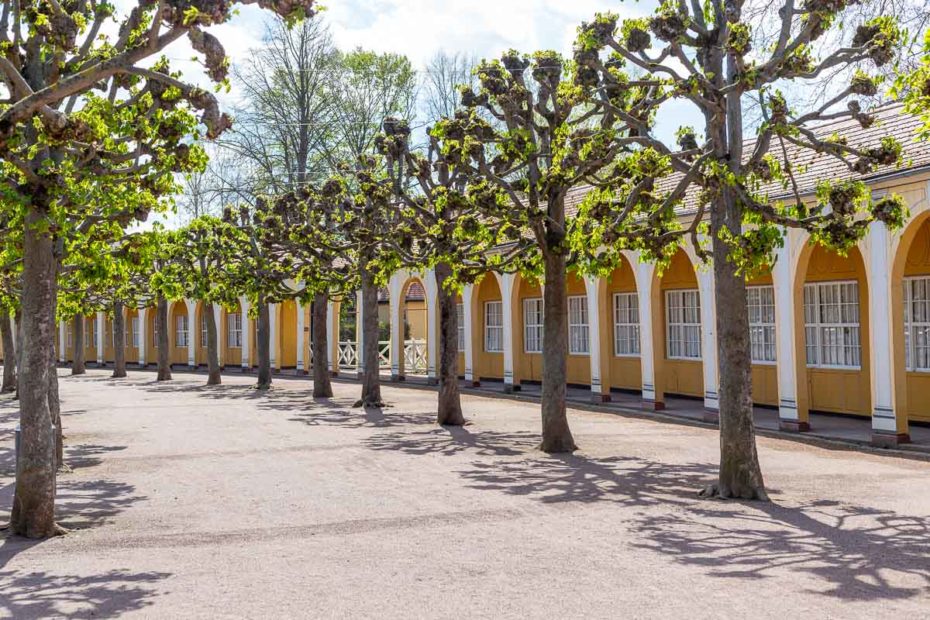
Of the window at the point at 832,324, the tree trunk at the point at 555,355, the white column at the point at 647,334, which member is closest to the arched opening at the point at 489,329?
the white column at the point at 647,334

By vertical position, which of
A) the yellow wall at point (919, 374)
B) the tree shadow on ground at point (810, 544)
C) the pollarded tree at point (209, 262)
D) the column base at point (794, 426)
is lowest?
the tree shadow on ground at point (810, 544)

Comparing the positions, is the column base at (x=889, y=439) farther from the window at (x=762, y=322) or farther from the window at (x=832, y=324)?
the window at (x=762, y=322)

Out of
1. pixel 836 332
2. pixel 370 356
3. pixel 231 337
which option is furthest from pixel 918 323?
pixel 231 337

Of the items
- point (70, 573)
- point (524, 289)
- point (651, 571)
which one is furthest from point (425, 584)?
point (524, 289)

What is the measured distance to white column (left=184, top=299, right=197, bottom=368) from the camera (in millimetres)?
40812

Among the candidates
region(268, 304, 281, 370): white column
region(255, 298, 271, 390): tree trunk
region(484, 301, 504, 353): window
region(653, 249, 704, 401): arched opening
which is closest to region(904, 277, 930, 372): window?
region(653, 249, 704, 401): arched opening

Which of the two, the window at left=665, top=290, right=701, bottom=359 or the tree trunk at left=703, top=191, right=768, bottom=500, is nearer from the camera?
the tree trunk at left=703, top=191, right=768, bottom=500

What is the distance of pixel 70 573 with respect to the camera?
22.3ft

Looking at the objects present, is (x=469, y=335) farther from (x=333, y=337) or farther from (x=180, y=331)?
(x=180, y=331)

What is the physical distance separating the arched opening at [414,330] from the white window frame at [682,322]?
12.3 meters

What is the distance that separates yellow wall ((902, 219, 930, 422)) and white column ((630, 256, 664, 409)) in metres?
4.97

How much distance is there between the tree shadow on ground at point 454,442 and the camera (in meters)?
13.3

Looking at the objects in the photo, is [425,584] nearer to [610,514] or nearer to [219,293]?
[610,514]

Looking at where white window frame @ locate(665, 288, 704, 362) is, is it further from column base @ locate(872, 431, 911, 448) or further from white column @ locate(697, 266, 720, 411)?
column base @ locate(872, 431, 911, 448)
